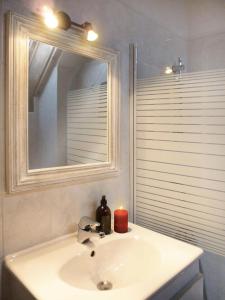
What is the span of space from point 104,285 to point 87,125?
81 centimetres

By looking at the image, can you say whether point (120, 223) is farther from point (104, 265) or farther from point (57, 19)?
point (57, 19)

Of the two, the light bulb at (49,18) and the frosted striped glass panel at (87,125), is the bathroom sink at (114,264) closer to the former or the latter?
the frosted striped glass panel at (87,125)

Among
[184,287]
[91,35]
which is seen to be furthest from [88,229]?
[91,35]

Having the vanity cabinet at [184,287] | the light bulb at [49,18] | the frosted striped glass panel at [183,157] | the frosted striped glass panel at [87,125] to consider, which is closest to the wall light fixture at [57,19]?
the light bulb at [49,18]

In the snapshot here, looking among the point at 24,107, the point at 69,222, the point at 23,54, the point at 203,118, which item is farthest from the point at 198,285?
the point at 23,54

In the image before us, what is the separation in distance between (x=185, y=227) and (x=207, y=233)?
12cm

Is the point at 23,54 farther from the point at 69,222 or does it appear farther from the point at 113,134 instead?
the point at 69,222

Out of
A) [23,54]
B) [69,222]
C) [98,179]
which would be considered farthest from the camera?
[98,179]

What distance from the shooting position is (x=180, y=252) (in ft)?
3.60

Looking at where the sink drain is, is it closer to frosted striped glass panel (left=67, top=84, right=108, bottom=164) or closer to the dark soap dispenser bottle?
the dark soap dispenser bottle

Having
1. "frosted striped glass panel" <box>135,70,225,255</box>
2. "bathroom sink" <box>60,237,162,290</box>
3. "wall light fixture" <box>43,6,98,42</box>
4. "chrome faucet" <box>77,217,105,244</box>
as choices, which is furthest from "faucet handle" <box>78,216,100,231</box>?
"wall light fixture" <box>43,6,98,42</box>

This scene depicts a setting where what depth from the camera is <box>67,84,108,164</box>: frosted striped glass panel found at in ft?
4.16

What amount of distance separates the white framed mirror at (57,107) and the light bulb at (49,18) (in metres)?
0.03

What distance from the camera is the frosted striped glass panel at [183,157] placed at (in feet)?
4.18
